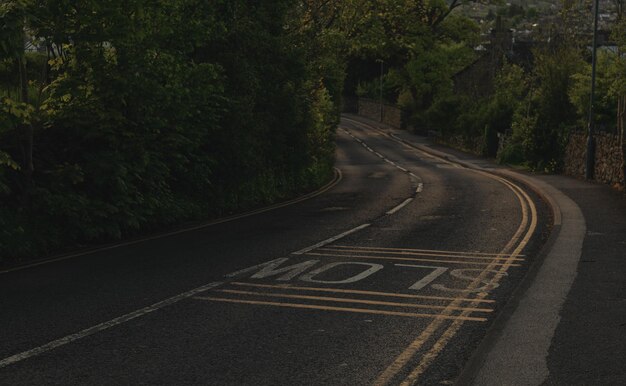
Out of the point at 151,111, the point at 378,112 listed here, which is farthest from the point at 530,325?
the point at 378,112

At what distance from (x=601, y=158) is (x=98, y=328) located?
89.5 feet

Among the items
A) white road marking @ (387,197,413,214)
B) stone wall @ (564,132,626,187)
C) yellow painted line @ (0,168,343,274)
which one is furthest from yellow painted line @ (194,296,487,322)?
stone wall @ (564,132,626,187)

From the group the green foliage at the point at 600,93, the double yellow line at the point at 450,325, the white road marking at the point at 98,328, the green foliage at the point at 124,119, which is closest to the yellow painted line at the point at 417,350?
the double yellow line at the point at 450,325

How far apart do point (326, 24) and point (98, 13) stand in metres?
20.9

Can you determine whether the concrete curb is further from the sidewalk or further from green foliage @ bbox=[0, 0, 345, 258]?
green foliage @ bbox=[0, 0, 345, 258]

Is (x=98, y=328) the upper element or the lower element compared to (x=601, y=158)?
upper

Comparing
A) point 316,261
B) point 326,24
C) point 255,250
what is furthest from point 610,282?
point 326,24

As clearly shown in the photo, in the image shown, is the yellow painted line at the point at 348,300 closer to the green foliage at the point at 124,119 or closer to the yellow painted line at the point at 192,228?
the yellow painted line at the point at 192,228

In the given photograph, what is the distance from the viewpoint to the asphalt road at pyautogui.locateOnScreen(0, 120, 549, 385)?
7438mm

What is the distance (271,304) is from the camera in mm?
10102

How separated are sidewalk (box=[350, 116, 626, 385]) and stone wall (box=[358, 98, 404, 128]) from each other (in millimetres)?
67015

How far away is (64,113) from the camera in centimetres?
1535

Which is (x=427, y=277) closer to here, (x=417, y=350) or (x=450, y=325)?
(x=450, y=325)

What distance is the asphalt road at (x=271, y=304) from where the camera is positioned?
24.4 feet
